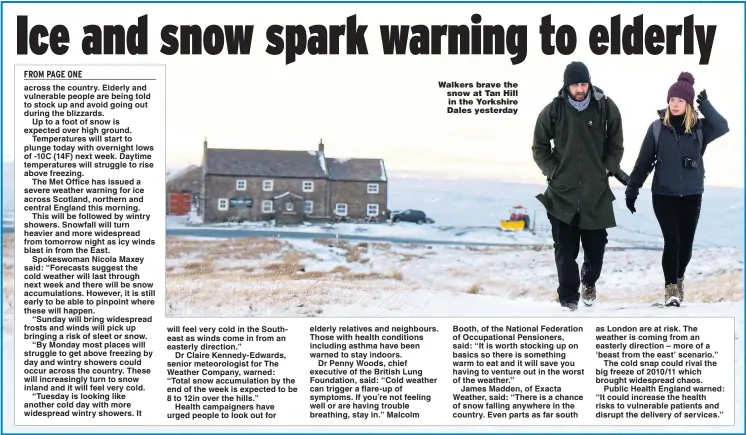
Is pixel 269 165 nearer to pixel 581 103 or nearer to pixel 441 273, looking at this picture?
pixel 441 273

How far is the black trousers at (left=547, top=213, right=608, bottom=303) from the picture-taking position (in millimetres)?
7867

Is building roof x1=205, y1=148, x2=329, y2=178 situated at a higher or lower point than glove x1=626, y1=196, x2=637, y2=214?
higher

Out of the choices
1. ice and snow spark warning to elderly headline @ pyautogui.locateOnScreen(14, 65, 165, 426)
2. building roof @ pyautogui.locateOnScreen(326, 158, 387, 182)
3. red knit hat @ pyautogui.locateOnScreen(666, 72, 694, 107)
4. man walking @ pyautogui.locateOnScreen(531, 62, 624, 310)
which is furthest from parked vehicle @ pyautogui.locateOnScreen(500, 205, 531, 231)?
ice and snow spark warning to elderly headline @ pyautogui.locateOnScreen(14, 65, 165, 426)

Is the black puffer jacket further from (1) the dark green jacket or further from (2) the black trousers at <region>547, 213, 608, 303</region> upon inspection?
(2) the black trousers at <region>547, 213, 608, 303</region>

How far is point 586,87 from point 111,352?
18.0ft

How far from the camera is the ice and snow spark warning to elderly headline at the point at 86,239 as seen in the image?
24.3ft

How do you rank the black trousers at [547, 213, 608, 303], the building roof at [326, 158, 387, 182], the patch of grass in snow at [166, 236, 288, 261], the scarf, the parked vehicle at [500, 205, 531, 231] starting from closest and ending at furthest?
the scarf
the black trousers at [547, 213, 608, 303]
the building roof at [326, 158, 387, 182]
the parked vehicle at [500, 205, 531, 231]
the patch of grass in snow at [166, 236, 288, 261]

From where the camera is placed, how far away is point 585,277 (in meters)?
8.02

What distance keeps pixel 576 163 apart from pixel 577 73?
2.97ft

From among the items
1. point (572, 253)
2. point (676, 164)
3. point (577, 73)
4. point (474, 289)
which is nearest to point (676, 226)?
point (676, 164)

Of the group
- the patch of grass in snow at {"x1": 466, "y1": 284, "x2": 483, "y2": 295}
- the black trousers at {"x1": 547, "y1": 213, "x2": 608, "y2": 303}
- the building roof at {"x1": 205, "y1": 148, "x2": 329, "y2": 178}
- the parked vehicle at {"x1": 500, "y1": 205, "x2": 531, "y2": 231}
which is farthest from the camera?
the building roof at {"x1": 205, "y1": 148, "x2": 329, "y2": 178}

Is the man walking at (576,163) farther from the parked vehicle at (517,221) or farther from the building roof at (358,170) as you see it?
the parked vehicle at (517,221)

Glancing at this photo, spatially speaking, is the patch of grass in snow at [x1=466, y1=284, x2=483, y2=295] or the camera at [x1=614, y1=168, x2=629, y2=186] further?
the patch of grass in snow at [x1=466, y1=284, x2=483, y2=295]

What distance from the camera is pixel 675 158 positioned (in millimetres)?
7723
